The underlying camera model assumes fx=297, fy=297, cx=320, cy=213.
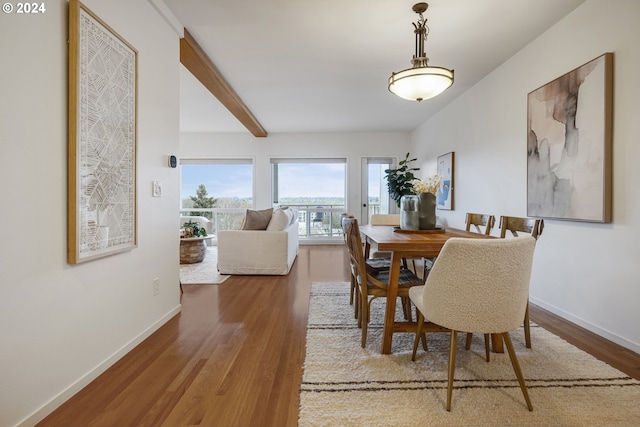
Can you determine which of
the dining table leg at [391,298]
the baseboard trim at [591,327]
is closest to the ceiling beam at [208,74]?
the dining table leg at [391,298]

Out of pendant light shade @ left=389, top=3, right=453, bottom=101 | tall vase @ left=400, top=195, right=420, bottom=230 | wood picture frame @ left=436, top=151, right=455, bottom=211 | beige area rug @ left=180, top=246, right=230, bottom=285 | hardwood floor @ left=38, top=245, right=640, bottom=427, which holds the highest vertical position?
pendant light shade @ left=389, top=3, right=453, bottom=101

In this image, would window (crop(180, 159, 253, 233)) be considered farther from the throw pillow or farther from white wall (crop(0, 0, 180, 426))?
→ white wall (crop(0, 0, 180, 426))

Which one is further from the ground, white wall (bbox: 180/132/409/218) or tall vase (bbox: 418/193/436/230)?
white wall (bbox: 180/132/409/218)

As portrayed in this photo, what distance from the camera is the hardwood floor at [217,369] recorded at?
1.34m

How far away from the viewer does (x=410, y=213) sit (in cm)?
232

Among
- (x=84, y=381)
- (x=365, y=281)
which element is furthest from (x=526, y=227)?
(x=84, y=381)

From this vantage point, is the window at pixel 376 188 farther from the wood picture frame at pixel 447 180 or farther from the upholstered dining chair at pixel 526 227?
the upholstered dining chair at pixel 526 227

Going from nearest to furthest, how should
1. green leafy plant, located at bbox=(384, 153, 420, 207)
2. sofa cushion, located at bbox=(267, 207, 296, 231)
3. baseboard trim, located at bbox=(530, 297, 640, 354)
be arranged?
baseboard trim, located at bbox=(530, 297, 640, 354)
sofa cushion, located at bbox=(267, 207, 296, 231)
green leafy plant, located at bbox=(384, 153, 420, 207)

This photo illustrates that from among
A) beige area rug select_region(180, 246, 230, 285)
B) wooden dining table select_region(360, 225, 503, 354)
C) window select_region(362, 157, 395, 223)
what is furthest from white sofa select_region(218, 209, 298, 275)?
window select_region(362, 157, 395, 223)

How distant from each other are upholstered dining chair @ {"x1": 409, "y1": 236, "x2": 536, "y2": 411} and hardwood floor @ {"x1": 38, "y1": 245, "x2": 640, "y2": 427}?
0.86 meters

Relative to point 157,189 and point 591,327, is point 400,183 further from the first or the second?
point 157,189

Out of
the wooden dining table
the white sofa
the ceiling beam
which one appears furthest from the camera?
the white sofa

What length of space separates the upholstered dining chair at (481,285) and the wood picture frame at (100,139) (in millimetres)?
1761

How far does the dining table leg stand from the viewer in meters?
1.82
